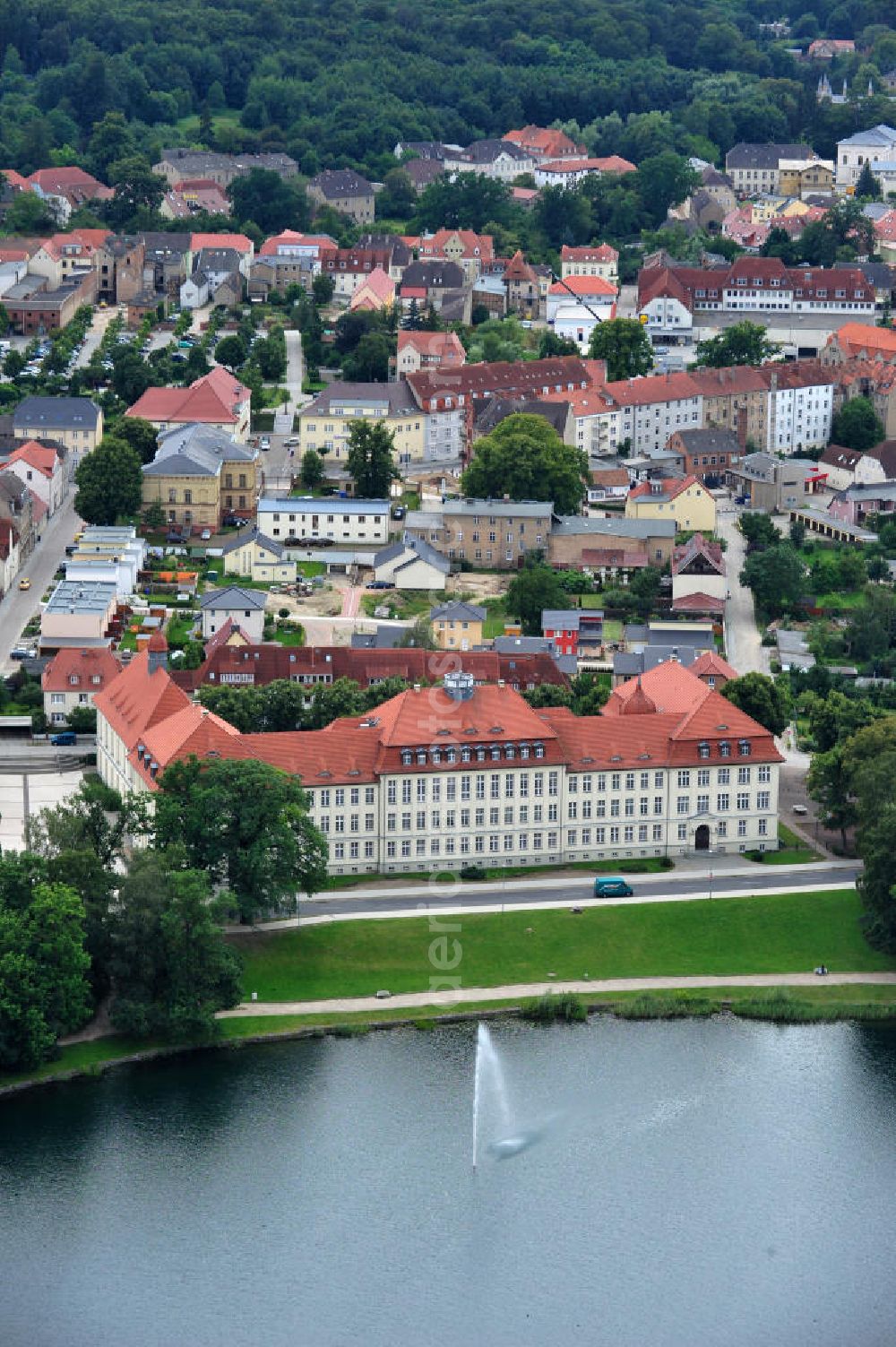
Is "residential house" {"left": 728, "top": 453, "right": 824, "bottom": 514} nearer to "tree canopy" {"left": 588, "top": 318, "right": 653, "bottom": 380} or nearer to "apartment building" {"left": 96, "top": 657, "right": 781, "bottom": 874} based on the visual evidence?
"tree canopy" {"left": 588, "top": 318, "right": 653, "bottom": 380}

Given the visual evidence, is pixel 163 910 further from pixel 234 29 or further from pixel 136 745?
pixel 234 29

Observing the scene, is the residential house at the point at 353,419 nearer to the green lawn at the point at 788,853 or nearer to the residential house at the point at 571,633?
the residential house at the point at 571,633

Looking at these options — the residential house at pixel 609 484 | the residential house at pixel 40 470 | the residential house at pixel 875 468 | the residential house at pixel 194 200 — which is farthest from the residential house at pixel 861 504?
the residential house at pixel 194 200

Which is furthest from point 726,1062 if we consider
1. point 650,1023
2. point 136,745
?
point 136,745

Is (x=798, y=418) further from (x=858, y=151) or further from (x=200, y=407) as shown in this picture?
(x=858, y=151)

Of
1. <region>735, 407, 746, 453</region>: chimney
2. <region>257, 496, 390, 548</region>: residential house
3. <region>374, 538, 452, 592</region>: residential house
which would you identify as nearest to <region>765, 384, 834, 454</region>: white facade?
<region>735, 407, 746, 453</region>: chimney

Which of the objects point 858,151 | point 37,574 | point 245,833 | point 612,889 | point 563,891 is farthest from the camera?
point 858,151

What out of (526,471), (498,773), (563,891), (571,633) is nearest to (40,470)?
(526,471)
